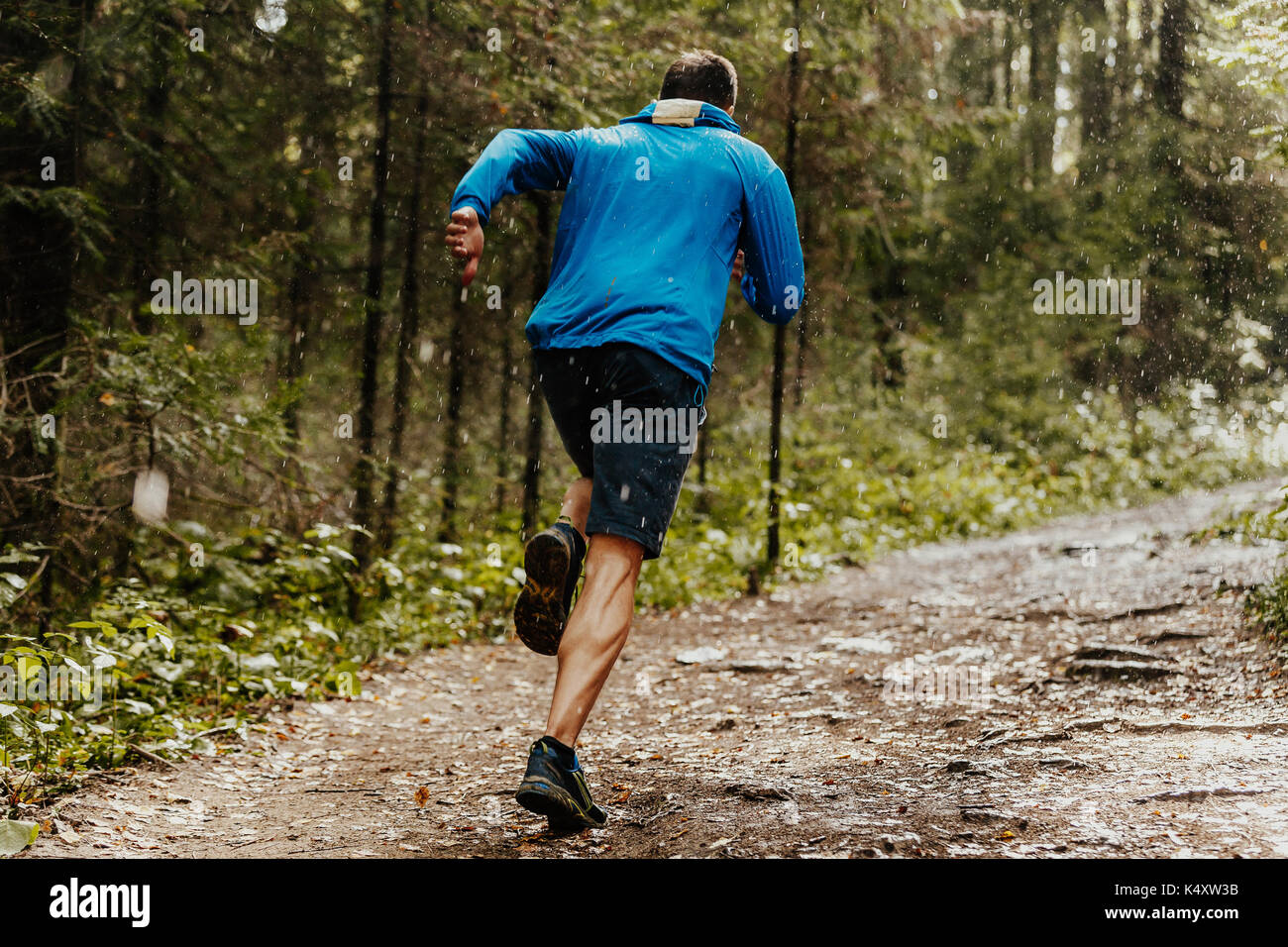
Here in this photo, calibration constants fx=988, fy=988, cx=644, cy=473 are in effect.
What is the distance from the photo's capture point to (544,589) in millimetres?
3035

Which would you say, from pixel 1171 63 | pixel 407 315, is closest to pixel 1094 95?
pixel 1171 63

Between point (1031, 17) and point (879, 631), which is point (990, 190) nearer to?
point (1031, 17)

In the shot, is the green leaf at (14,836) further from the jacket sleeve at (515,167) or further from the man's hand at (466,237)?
the jacket sleeve at (515,167)

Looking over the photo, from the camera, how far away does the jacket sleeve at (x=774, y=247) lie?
3.15m

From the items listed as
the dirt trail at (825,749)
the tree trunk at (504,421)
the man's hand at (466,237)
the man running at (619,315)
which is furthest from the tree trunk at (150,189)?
the man's hand at (466,237)

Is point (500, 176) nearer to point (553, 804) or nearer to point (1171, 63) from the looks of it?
point (553, 804)

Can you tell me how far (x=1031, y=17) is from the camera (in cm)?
2058

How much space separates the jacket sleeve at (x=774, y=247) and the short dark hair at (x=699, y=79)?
37 centimetres

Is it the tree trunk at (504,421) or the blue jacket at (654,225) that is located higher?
the blue jacket at (654,225)

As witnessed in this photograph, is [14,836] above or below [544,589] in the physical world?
below

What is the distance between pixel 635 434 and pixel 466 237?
0.73 m

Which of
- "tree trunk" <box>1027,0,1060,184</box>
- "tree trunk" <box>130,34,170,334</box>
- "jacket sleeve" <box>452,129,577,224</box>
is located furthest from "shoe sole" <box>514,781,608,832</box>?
"tree trunk" <box>1027,0,1060,184</box>

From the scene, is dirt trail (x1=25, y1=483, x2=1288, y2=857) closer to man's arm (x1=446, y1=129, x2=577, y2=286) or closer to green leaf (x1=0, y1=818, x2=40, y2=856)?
green leaf (x1=0, y1=818, x2=40, y2=856)
